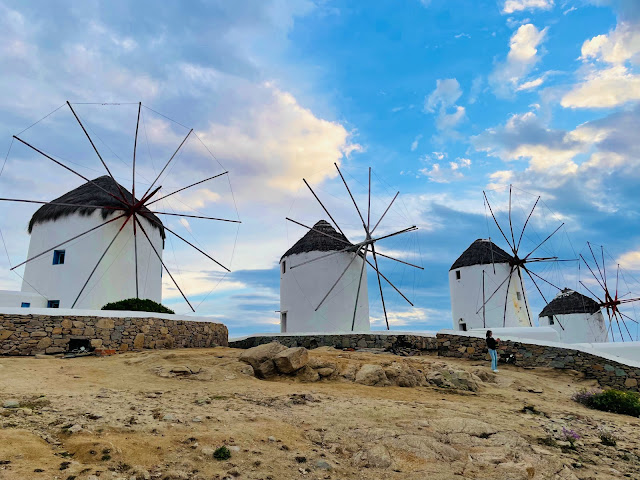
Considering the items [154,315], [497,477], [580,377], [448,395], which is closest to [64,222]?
[154,315]

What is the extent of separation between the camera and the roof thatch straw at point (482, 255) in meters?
27.3

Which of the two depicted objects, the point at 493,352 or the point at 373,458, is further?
the point at 493,352

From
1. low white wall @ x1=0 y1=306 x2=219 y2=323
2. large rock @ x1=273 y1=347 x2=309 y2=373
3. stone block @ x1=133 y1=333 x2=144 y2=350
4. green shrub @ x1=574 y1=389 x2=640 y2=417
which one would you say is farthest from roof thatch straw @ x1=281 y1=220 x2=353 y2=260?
green shrub @ x1=574 y1=389 x2=640 y2=417

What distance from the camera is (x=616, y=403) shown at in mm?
10555

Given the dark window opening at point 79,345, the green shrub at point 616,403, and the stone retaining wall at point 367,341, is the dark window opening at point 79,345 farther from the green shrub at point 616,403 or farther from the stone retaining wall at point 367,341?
the green shrub at point 616,403

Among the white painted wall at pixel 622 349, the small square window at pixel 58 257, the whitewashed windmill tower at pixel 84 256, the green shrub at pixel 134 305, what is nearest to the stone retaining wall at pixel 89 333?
the green shrub at pixel 134 305

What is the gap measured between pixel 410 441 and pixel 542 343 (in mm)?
10971

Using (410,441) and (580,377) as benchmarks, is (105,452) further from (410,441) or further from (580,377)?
(580,377)

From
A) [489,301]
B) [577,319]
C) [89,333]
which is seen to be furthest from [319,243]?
[577,319]

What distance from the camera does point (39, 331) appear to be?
12.0m

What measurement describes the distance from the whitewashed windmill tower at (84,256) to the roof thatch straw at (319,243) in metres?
8.17

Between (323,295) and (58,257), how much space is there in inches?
489

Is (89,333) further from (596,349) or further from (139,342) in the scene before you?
(596,349)

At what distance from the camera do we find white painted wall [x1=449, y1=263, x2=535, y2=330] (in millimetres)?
26500
